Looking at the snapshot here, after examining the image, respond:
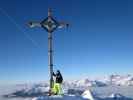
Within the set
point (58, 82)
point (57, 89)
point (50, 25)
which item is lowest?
point (57, 89)

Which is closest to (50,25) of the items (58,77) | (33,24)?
(33,24)

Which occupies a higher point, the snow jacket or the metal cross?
the metal cross

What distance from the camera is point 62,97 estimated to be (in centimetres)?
2475

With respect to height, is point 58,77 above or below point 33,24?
below

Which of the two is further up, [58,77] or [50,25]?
[50,25]

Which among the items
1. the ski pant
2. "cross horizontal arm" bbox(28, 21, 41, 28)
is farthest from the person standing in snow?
"cross horizontal arm" bbox(28, 21, 41, 28)

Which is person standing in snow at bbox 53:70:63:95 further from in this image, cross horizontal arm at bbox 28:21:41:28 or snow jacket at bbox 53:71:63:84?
cross horizontal arm at bbox 28:21:41:28

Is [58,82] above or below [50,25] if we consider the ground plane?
below

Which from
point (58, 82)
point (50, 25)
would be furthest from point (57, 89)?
point (50, 25)

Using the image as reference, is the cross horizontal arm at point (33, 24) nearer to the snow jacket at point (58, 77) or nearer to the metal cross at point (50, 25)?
the metal cross at point (50, 25)

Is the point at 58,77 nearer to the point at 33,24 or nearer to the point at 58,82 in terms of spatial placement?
the point at 58,82

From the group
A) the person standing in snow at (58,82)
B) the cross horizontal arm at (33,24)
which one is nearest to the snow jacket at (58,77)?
the person standing in snow at (58,82)

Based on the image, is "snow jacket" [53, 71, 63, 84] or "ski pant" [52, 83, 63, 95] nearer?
"ski pant" [52, 83, 63, 95]

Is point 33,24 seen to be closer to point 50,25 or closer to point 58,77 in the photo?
point 50,25
